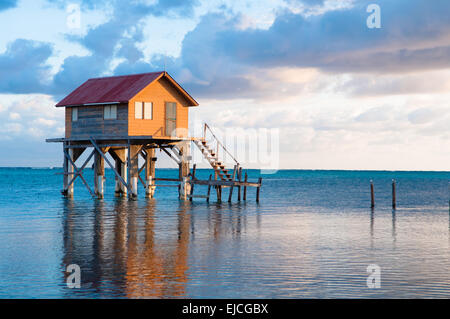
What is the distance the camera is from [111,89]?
132 feet

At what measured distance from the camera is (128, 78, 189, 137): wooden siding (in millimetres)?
38281

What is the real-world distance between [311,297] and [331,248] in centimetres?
763

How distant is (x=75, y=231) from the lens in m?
25.0

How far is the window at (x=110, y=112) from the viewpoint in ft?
127

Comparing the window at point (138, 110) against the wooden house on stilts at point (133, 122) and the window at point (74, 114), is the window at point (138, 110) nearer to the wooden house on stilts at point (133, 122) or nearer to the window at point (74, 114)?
the wooden house on stilts at point (133, 122)

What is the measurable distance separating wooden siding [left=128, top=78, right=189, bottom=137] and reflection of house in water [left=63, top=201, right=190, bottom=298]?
8118 mm

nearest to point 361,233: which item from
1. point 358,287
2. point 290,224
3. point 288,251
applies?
point 290,224

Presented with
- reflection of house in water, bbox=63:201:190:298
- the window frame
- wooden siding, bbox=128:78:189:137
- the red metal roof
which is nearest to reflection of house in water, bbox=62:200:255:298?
reflection of house in water, bbox=63:201:190:298

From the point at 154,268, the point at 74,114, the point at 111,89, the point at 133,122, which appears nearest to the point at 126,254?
the point at 154,268

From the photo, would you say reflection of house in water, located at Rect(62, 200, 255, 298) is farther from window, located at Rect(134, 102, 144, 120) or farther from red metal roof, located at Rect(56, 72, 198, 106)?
red metal roof, located at Rect(56, 72, 198, 106)

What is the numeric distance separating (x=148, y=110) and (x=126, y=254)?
21206 millimetres

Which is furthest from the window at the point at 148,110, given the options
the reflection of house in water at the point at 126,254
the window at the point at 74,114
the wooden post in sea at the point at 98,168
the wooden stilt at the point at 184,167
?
the reflection of house in water at the point at 126,254

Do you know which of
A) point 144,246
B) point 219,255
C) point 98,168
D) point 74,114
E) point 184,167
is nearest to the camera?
point 219,255

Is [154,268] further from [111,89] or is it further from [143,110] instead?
[111,89]
